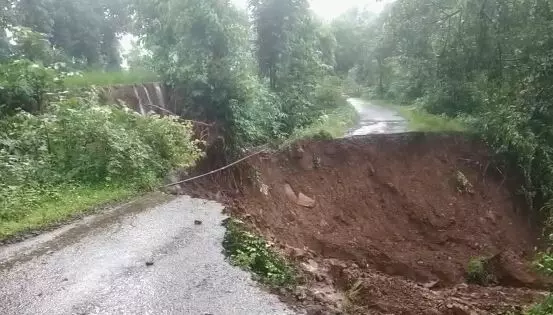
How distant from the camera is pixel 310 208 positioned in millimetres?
12539

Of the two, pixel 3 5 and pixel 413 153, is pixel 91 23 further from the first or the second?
pixel 413 153

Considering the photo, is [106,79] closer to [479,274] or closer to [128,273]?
[128,273]

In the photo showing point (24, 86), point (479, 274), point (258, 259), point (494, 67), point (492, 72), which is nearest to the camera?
point (258, 259)

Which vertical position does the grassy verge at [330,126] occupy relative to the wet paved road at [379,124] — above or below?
above

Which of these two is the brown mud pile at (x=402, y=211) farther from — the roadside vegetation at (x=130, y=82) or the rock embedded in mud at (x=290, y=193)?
the roadside vegetation at (x=130, y=82)

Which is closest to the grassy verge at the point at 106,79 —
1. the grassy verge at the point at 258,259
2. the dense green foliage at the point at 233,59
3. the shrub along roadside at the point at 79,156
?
the dense green foliage at the point at 233,59

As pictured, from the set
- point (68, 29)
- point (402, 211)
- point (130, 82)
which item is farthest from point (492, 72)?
point (68, 29)

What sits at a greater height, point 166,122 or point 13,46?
point 13,46

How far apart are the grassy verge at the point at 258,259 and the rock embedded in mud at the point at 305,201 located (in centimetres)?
609

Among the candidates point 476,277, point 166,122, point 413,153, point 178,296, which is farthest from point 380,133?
point 178,296

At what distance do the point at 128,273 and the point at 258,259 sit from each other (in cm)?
145

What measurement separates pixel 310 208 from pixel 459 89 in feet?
28.4

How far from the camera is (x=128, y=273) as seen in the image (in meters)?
5.18

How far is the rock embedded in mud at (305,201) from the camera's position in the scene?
41.2ft
